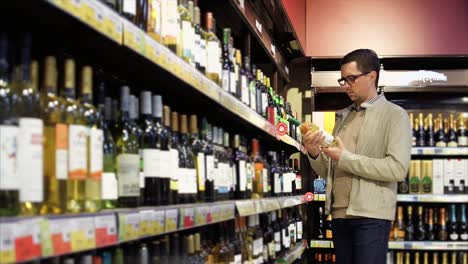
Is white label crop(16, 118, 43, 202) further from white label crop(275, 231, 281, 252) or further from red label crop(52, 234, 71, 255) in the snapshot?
white label crop(275, 231, 281, 252)

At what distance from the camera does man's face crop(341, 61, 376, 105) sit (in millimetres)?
3598

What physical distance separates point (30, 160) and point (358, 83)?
253cm

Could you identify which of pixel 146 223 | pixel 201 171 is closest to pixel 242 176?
pixel 201 171

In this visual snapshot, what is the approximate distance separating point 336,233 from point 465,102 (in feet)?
11.6

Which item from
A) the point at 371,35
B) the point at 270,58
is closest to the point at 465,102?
the point at 371,35

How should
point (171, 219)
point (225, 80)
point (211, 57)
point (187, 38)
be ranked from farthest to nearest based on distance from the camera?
point (225, 80), point (211, 57), point (187, 38), point (171, 219)

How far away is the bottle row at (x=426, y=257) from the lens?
5.98 m

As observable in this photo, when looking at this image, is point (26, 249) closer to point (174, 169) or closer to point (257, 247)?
point (174, 169)

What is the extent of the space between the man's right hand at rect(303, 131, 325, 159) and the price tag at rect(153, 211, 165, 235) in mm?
1797

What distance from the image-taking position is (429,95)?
6527mm

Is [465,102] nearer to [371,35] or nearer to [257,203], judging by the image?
[371,35]

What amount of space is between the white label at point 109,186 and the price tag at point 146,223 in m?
0.10

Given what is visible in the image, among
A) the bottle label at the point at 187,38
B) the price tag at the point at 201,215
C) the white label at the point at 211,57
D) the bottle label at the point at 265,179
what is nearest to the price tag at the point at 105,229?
the price tag at the point at 201,215

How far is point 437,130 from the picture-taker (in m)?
6.01
